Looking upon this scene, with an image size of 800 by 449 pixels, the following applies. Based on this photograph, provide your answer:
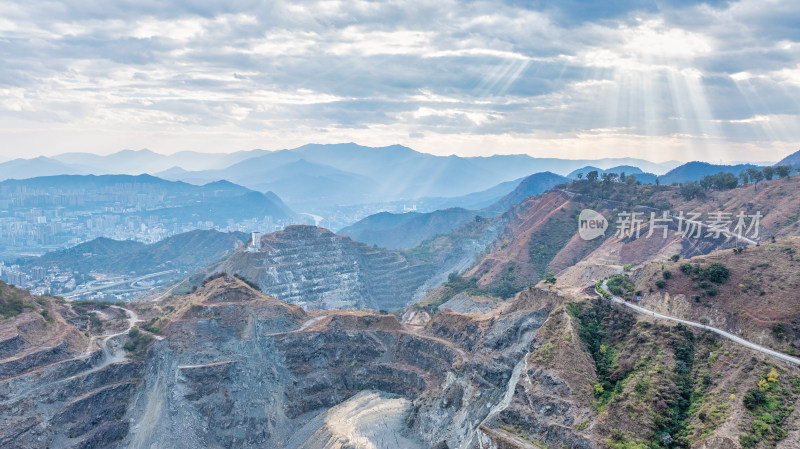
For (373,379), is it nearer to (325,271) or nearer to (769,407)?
(769,407)

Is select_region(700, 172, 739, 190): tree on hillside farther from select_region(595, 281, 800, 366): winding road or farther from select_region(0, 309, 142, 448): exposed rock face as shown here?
select_region(0, 309, 142, 448): exposed rock face

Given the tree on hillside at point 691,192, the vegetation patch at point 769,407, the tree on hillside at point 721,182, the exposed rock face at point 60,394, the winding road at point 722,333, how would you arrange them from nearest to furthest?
the vegetation patch at point 769,407 → the winding road at point 722,333 → the exposed rock face at point 60,394 → the tree on hillside at point 721,182 → the tree on hillside at point 691,192

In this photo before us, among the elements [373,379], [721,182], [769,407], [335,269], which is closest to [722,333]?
[769,407]

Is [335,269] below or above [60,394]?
below

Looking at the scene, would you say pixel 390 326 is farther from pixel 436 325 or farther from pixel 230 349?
pixel 230 349

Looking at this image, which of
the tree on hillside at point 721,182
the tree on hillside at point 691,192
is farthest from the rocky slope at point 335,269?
the tree on hillside at point 721,182

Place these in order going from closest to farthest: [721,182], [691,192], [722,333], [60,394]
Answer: [722,333] → [60,394] → [721,182] → [691,192]

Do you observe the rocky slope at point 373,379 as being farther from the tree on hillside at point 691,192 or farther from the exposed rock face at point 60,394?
the tree on hillside at point 691,192

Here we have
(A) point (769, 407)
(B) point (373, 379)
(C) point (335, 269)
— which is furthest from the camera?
(C) point (335, 269)

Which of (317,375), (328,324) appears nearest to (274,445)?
(317,375)

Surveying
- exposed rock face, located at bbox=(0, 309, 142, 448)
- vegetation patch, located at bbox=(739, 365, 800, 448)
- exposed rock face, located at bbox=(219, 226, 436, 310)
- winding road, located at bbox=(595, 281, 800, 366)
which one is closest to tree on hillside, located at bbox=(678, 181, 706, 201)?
winding road, located at bbox=(595, 281, 800, 366)
